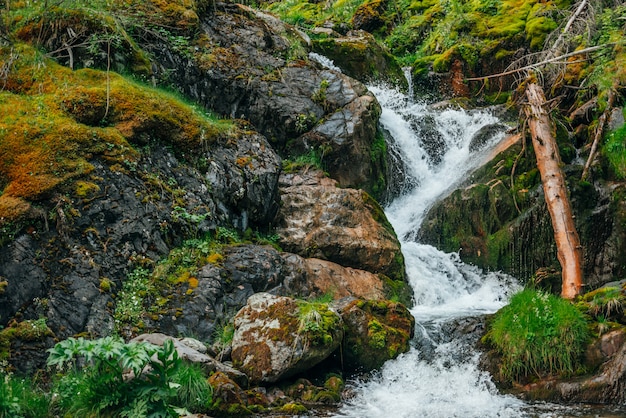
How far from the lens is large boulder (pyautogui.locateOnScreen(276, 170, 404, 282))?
1111cm

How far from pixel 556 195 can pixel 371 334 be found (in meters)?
5.00

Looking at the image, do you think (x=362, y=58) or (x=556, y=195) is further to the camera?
(x=362, y=58)

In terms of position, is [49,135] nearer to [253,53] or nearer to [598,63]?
[253,53]

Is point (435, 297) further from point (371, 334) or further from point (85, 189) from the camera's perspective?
point (85, 189)

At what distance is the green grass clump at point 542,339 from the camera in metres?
7.14

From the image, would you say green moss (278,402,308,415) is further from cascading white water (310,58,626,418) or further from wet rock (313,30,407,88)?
wet rock (313,30,407,88)

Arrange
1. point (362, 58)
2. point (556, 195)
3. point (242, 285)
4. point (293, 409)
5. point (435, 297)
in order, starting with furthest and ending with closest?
point (362, 58) → point (435, 297) → point (556, 195) → point (242, 285) → point (293, 409)

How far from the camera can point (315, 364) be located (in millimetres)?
7422

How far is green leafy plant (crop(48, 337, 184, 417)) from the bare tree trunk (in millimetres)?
6794

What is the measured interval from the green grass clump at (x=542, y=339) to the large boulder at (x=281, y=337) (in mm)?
2356

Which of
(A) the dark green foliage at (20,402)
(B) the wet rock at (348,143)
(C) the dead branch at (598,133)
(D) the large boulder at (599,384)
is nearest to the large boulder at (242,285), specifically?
(A) the dark green foliage at (20,402)

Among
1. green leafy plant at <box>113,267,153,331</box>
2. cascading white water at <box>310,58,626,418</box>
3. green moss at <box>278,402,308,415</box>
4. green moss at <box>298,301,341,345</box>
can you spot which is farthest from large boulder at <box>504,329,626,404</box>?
green leafy plant at <box>113,267,153,331</box>

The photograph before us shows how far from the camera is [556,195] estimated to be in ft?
34.1

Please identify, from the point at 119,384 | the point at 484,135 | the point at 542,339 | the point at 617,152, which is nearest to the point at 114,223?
the point at 119,384
